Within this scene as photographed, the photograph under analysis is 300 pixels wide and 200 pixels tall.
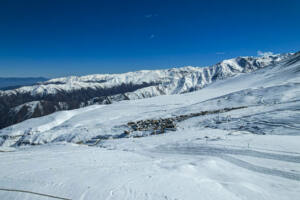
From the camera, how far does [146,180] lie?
4352 millimetres

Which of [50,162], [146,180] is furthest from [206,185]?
[50,162]

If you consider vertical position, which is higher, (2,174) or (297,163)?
(297,163)

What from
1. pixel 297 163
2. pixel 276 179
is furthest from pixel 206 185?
pixel 297 163

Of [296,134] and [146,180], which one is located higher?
[296,134]

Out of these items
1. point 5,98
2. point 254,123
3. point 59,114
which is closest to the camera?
point 254,123

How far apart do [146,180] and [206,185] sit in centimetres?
162

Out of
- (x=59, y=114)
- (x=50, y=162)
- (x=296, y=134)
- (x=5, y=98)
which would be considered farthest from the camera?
(x=5, y=98)

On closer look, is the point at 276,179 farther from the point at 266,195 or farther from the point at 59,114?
the point at 59,114

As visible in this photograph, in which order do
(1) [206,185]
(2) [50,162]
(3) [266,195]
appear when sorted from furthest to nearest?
(2) [50,162] → (1) [206,185] → (3) [266,195]

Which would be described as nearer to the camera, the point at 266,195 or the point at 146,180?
the point at 266,195

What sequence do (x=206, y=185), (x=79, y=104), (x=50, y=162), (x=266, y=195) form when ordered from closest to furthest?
1. (x=266, y=195)
2. (x=206, y=185)
3. (x=50, y=162)
4. (x=79, y=104)

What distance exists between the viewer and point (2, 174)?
4887 mm

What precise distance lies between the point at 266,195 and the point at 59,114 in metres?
47.9

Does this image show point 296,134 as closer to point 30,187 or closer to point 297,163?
point 297,163
